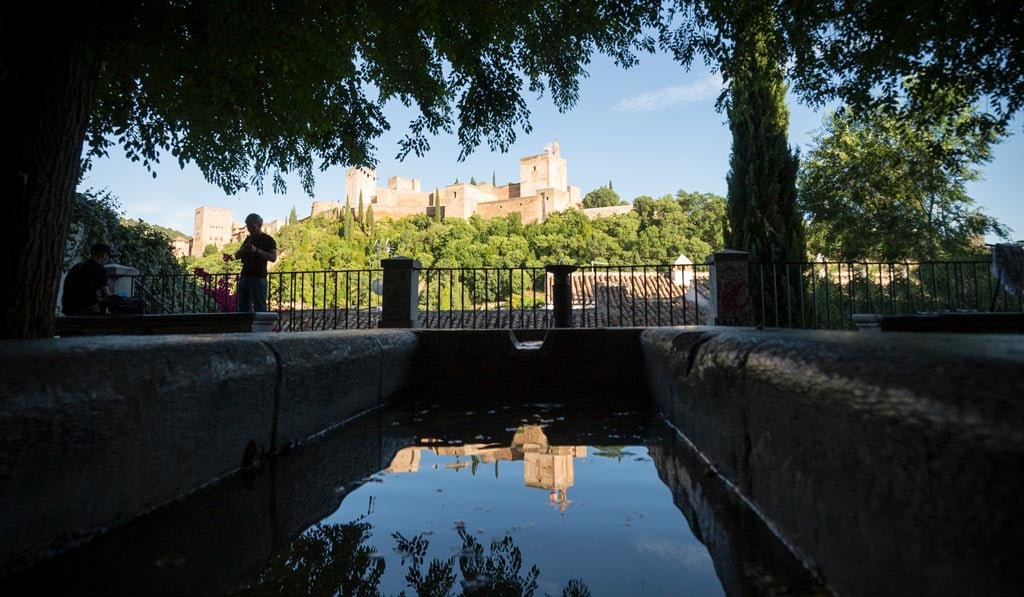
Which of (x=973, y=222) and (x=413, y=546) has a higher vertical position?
(x=973, y=222)

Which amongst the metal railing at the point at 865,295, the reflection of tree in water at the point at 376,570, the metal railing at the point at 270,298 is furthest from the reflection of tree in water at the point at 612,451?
the metal railing at the point at 865,295

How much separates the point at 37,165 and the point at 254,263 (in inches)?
167

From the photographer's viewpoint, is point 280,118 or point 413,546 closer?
point 413,546

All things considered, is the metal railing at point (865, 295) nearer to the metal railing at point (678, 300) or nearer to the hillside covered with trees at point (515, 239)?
the metal railing at point (678, 300)

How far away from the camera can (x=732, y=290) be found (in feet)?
23.9

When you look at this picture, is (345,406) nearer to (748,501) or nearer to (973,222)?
(748,501)

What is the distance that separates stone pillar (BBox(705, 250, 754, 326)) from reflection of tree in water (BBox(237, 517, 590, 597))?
21.1ft

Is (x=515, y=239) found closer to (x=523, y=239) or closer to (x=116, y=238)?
(x=523, y=239)

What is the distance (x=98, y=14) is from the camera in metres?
2.96

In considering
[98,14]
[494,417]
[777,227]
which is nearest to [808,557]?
[494,417]

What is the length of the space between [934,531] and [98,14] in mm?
4183

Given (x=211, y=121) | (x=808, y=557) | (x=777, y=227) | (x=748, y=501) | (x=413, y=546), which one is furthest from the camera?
(x=777, y=227)

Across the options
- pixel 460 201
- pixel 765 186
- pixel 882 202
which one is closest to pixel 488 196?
pixel 460 201

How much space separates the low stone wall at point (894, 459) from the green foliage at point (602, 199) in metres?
75.7
